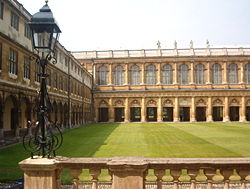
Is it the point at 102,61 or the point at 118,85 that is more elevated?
the point at 102,61

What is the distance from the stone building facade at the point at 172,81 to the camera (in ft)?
179

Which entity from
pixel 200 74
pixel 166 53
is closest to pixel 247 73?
pixel 200 74

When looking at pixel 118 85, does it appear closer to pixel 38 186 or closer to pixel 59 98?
pixel 59 98

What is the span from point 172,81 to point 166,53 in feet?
18.2

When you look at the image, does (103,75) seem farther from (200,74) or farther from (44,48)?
(44,48)

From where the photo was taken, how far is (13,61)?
67.7 feet

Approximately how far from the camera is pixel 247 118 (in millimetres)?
56312

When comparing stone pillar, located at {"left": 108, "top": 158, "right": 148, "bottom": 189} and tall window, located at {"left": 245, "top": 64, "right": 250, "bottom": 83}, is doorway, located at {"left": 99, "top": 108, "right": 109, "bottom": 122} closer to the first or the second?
Result: tall window, located at {"left": 245, "top": 64, "right": 250, "bottom": 83}

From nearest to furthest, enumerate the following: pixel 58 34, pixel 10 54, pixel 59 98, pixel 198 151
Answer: pixel 58 34
pixel 198 151
pixel 10 54
pixel 59 98

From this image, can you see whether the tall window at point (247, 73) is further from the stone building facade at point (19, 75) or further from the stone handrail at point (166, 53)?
the stone building facade at point (19, 75)

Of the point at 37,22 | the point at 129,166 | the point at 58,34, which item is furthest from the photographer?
the point at 58,34

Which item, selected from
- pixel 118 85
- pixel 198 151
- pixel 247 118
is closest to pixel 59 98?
pixel 198 151

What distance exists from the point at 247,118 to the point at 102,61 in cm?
2981

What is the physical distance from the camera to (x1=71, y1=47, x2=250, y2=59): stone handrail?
5541 cm
